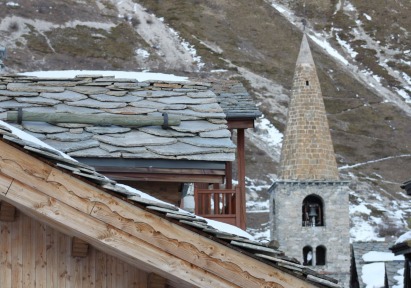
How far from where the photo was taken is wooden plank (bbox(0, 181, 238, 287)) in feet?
18.2

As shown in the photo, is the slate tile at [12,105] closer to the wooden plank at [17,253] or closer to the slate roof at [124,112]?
the slate roof at [124,112]

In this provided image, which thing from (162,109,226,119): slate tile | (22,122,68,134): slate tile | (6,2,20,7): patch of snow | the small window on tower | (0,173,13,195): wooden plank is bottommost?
the small window on tower

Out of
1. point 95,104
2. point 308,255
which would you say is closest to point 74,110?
point 95,104

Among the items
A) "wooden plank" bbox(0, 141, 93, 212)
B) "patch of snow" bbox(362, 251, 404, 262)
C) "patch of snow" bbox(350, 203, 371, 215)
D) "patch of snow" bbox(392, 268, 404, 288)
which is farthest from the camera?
"patch of snow" bbox(350, 203, 371, 215)

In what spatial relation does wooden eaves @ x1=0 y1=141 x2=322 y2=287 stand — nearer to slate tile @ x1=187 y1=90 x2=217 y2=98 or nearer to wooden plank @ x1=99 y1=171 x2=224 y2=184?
wooden plank @ x1=99 y1=171 x2=224 y2=184

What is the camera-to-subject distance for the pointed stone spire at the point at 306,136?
48625 mm

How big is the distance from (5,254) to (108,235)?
908 millimetres

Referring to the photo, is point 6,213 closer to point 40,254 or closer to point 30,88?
point 40,254

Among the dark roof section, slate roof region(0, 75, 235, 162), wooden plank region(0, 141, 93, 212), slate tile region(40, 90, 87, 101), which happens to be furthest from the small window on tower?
wooden plank region(0, 141, 93, 212)

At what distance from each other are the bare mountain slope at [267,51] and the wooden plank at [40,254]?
249ft

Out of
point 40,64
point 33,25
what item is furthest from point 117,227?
point 33,25

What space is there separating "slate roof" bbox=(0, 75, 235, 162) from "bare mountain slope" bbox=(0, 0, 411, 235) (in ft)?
237

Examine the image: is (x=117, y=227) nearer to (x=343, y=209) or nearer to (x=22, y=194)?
(x=22, y=194)

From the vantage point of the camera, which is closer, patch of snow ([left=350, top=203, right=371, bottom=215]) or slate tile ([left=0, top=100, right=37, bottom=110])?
slate tile ([left=0, top=100, right=37, bottom=110])
